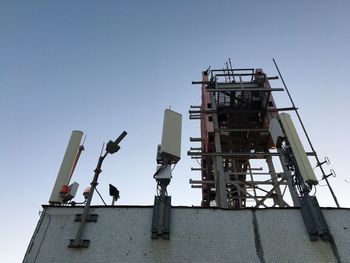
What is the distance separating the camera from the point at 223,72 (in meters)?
17.9

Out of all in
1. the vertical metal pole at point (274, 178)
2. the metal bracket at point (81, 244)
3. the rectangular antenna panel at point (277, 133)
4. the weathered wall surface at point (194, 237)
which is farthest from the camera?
the vertical metal pole at point (274, 178)

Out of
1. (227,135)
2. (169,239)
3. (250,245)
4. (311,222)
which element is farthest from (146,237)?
(227,135)

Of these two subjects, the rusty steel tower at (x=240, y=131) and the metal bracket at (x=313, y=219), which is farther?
the rusty steel tower at (x=240, y=131)

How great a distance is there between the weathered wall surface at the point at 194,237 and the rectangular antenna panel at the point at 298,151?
3.35 ft

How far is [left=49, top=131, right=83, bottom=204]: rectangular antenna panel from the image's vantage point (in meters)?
8.59

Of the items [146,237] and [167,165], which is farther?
Answer: [167,165]

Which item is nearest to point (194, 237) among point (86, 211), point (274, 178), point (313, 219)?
point (86, 211)

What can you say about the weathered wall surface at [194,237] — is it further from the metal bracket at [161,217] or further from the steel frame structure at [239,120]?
the steel frame structure at [239,120]

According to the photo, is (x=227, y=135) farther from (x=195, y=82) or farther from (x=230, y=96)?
(x=195, y=82)

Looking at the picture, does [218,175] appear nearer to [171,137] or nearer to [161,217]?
[171,137]

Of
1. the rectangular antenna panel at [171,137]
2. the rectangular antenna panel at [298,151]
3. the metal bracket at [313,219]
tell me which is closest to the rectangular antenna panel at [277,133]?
the rectangular antenna panel at [298,151]

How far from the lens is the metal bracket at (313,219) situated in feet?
23.7

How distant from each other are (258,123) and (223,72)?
4.05m

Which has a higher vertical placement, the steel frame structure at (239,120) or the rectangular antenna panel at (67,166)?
the steel frame structure at (239,120)
